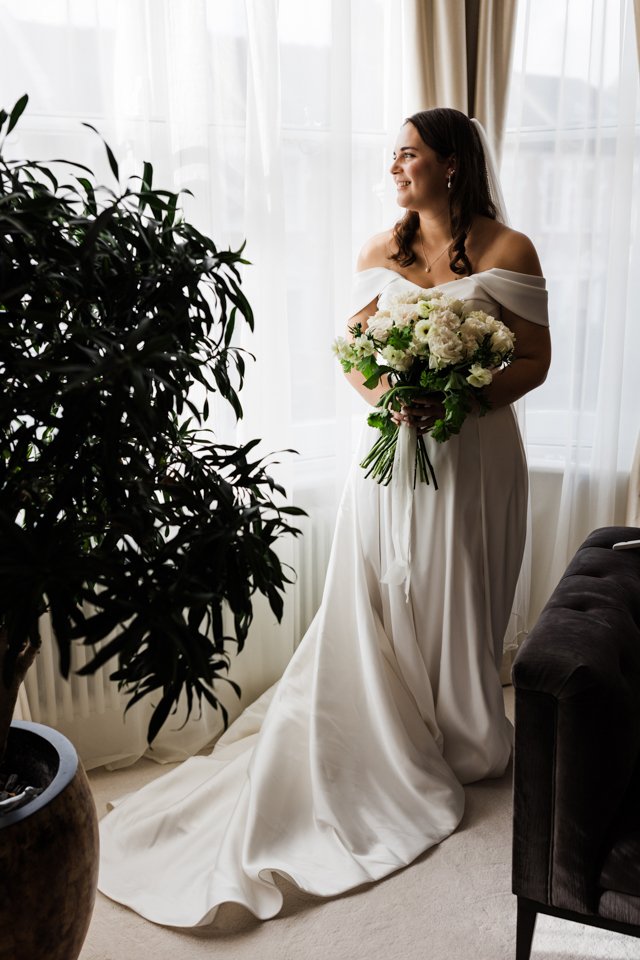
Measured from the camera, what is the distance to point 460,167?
2680 mm

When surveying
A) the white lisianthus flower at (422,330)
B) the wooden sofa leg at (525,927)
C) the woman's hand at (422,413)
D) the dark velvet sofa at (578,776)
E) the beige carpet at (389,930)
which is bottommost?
the beige carpet at (389,930)

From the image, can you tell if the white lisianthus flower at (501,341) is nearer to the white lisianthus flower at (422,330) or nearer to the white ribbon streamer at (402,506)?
the white lisianthus flower at (422,330)

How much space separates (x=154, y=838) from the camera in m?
2.49

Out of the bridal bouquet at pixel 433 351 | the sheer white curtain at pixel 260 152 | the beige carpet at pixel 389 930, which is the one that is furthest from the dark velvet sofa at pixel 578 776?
the sheer white curtain at pixel 260 152

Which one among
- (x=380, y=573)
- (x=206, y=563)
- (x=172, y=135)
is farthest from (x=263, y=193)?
(x=206, y=563)

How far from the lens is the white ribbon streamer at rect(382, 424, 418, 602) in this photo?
2617 mm

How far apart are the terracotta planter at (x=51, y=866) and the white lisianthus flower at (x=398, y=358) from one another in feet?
4.19

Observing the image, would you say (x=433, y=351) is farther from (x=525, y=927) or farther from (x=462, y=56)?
(x=462, y=56)

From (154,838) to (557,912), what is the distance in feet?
3.66

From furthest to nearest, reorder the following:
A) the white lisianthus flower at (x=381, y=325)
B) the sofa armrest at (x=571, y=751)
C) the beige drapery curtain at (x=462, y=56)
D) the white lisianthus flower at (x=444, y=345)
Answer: the beige drapery curtain at (x=462, y=56) < the white lisianthus flower at (x=381, y=325) < the white lisianthus flower at (x=444, y=345) < the sofa armrest at (x=571, y=751)

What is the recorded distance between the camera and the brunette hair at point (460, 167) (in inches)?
104

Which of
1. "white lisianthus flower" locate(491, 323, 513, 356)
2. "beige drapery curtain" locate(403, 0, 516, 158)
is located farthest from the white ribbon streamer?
"beige drapery curtain" locate(403, 0, 516, 158)

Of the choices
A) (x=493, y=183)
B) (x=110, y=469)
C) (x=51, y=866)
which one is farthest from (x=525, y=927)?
(x=493, y=183)

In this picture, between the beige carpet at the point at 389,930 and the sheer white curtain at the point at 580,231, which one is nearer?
the beige carpet at the point at 389,930
